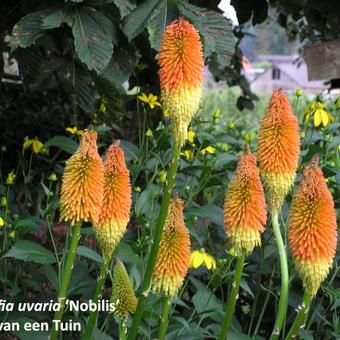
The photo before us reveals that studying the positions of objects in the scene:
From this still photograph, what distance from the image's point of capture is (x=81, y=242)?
2.91 m

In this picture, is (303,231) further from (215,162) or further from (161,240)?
(215,162)

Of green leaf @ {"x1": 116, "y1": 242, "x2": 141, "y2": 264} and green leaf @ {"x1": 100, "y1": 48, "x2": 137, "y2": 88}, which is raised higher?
green leaf @ {"x1": 100, "y1": 48, "x2": 137, "y2": 88}

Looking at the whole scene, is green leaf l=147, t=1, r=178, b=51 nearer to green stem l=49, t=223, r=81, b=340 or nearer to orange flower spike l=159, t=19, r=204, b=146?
orange flower spike l=159, t=19, r=204, b=146

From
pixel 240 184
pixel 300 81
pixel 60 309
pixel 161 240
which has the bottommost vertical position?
pixel 300 81

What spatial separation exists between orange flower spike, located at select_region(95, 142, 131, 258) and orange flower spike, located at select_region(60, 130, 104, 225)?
33 mm

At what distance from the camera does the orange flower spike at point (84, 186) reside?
161 cm

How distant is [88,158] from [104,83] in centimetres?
125

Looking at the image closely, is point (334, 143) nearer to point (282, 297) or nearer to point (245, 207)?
point (282, 297)

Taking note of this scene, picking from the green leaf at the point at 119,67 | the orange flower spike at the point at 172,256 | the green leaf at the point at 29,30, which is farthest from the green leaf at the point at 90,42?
the orange flower spike at the point at 172,256


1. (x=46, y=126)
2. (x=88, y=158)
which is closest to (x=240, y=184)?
(x=88, y=158)

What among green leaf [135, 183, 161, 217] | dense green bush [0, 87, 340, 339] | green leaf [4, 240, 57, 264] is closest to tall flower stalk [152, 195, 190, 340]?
dense green bush [0, 87, 340, 339]

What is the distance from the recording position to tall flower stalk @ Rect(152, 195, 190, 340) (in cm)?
163

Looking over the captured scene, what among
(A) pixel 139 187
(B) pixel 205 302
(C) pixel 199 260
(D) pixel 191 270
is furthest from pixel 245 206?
(A) pixel 139 187

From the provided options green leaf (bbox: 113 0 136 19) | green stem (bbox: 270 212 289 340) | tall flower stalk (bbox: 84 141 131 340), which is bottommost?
green stem (bbox: 270 212 289 340)
